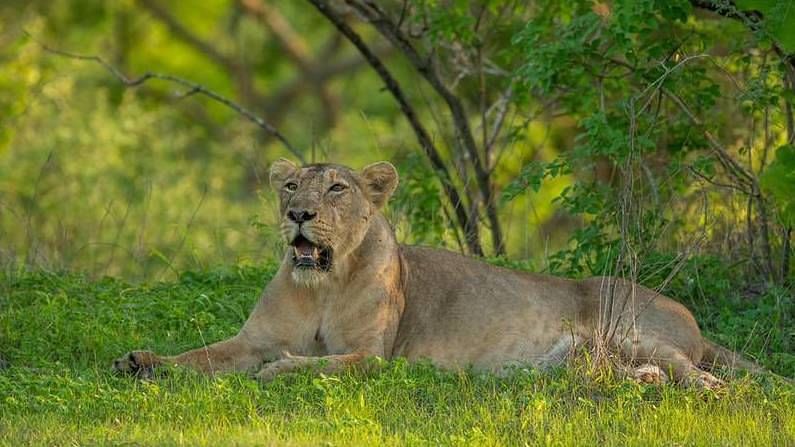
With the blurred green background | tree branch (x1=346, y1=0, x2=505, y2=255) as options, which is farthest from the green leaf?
tree branch (x1=346, y1=0, x2=505, y2=255)

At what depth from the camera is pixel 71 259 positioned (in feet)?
36.5

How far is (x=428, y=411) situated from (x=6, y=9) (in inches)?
776

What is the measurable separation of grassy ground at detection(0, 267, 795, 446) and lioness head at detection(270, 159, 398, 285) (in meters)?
0.59

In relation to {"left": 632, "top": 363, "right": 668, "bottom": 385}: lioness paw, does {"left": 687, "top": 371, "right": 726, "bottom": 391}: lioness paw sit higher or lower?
lower

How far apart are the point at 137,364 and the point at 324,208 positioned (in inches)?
43.5

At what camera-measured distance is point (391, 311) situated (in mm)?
8242

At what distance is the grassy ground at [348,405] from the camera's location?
261 inches

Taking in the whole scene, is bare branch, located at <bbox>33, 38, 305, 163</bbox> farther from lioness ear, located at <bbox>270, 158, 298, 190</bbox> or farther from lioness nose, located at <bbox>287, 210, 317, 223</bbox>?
lioness nose, located at <bbox>287, 210, 317, 223</bbox>

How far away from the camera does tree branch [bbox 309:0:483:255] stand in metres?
11.3

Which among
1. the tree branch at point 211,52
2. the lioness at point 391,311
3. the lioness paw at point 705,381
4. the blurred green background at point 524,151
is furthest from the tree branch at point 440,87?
the tree branch at point 211,52

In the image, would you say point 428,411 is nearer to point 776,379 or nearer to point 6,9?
point 776,379

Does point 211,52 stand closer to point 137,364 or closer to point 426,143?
point 426,143

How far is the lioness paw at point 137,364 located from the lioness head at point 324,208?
76 centimetres

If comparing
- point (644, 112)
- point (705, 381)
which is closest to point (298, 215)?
point (705, 381)
